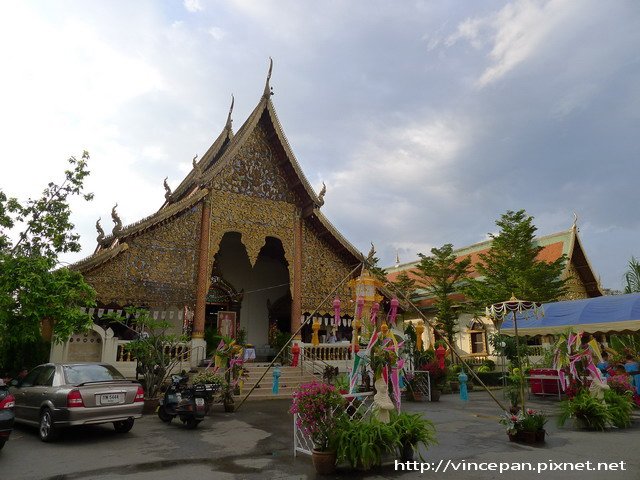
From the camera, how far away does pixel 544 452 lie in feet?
20.7

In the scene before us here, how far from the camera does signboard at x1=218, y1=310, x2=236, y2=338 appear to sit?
18.1 meters

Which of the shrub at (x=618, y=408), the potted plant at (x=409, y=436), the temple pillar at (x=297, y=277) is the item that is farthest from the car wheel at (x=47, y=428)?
the shrub at (x=618, y=408)

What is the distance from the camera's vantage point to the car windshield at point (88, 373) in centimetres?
741

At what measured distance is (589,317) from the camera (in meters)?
13.8

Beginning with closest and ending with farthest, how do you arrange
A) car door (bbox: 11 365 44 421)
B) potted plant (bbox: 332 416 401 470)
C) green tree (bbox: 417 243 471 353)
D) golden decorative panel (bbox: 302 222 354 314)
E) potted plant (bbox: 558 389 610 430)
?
potted plant (bbox: 332 416 401 470), car door (bbox: 11 365 44 421), potted plant (bbox: 558 389 610 430), golden decorative panel (bbox: 302 222 354 314), green tree (bbox: 417 243 471 353)

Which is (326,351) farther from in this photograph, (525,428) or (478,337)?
(478,337)

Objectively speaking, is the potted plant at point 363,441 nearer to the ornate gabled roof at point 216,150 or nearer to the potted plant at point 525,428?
the potted plant at point 525,428

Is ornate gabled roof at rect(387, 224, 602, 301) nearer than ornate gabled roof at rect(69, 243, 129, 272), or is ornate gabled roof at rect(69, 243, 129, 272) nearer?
ornate gabled roof at rect(69, 243, 129, 272)

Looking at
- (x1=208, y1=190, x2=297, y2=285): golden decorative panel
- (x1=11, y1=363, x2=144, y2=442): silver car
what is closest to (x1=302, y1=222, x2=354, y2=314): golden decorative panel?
(x1=208, y1=190, x2=297, y2=285): golden decorative panel

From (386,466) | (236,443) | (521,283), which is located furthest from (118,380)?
(521,283)

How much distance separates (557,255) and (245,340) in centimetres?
1718

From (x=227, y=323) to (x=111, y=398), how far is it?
1108cm

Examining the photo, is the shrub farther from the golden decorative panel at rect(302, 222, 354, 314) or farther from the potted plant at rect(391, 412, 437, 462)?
the golden decorative panel at rect(302, 222, 354, 314)

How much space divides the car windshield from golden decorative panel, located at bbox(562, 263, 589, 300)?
23.1 m
